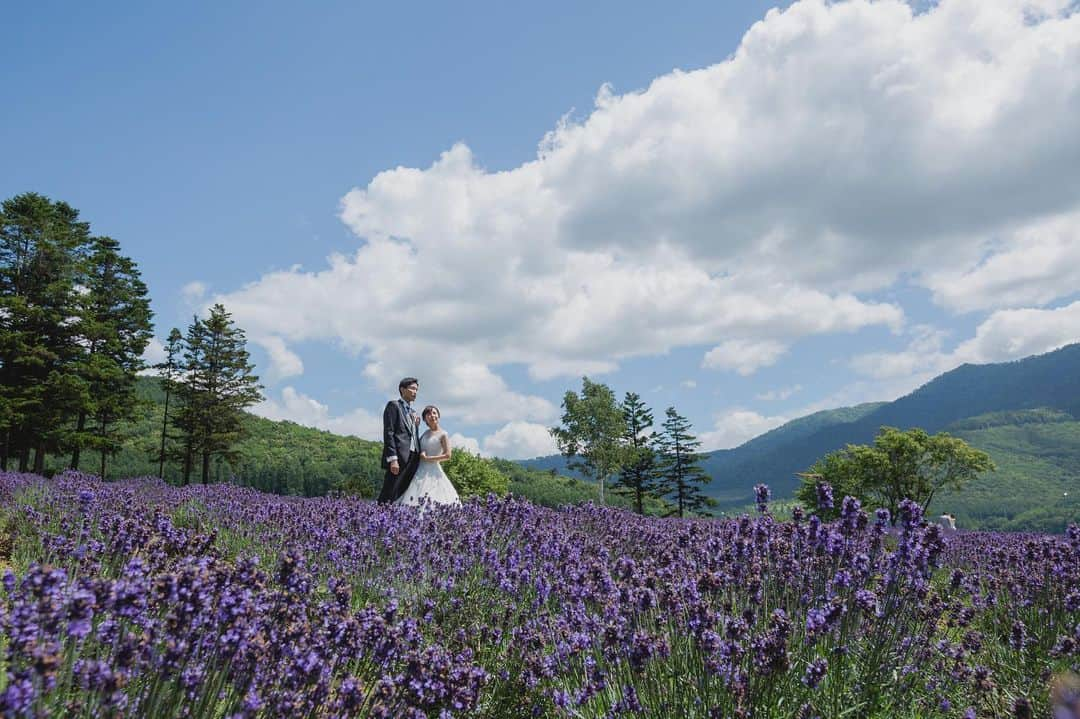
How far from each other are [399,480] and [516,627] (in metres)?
6.33

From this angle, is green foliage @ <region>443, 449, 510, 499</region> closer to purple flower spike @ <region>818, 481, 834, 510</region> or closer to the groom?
the groom

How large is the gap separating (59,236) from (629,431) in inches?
1526

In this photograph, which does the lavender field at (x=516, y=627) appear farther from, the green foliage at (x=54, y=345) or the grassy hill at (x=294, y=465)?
the green foliage at (x=54, y=345)

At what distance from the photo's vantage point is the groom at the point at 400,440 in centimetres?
1007

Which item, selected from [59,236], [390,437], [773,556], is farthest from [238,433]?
[773,556]

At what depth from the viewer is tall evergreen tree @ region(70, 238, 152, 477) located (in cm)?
2725

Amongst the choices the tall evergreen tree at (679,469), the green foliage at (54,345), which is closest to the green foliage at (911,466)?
the tall evergreen tree at (679,469)

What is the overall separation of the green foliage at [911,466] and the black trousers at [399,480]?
3152 cm

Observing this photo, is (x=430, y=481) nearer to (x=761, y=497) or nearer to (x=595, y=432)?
(x=761, y=497)

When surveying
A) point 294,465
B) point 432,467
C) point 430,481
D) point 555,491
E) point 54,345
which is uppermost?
point 54,345

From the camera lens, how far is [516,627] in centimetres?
445

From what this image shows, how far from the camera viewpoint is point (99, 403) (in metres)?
27.5

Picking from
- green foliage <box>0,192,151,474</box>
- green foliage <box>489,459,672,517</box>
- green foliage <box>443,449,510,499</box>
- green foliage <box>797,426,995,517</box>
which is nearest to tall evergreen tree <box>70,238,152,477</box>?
green foliage <box>0,192,151,474</box>

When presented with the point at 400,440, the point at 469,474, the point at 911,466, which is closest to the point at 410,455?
the point at 400,440
